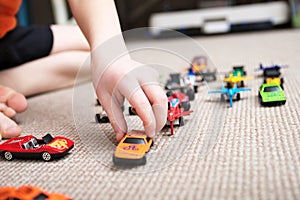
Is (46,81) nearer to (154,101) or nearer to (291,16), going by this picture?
(154,101)

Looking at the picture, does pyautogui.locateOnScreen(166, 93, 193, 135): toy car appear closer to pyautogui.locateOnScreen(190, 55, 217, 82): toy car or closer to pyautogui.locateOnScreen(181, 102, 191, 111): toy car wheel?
pyautogui.locateOnScreen(181, 102, 191, 111): toy car wheel

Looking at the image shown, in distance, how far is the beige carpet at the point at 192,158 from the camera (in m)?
0.44

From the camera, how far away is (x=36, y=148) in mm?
550

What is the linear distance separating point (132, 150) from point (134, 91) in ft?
0.26

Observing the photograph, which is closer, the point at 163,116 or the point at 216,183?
the point at 216,183

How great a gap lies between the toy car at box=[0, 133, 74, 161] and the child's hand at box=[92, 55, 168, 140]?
0.08 metres

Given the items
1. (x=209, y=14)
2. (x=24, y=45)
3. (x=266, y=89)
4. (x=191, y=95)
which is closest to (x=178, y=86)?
(x=191, y=95)

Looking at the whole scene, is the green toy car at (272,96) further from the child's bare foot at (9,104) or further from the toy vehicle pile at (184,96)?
the child's bare foot at (9,104)

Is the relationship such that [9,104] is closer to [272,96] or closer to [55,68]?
[55,68]

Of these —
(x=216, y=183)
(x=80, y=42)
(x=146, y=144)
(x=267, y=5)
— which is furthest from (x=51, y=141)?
(x=267, y=5)

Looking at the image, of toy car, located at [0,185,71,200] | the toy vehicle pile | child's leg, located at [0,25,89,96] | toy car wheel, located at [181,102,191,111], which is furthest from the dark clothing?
toy car, located at [0,185,71,200]

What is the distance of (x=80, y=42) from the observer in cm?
109

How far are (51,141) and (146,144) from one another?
135 mm

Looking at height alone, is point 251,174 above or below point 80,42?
below
